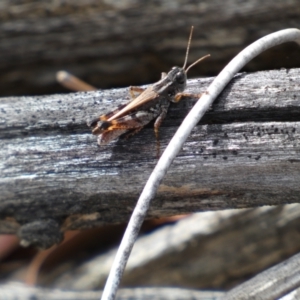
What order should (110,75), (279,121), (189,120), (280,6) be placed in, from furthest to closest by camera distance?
(110,75), (280,6), (279,121), (189,120)

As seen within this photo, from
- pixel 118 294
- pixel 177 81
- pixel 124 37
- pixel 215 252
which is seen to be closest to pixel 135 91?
pixel 177 81

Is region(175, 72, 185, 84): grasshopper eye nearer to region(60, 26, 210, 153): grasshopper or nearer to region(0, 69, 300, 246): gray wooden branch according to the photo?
region(60, 26, 210, 153): grasshopper

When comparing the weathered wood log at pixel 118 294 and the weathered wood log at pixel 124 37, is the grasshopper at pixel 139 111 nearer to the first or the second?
the weathered wood log at pixel 124 37

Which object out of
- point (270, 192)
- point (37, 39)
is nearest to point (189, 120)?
point (270, 192)

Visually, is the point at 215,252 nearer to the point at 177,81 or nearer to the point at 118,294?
the point at 118,294

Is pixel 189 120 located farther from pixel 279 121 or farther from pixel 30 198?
pixel 30 198
